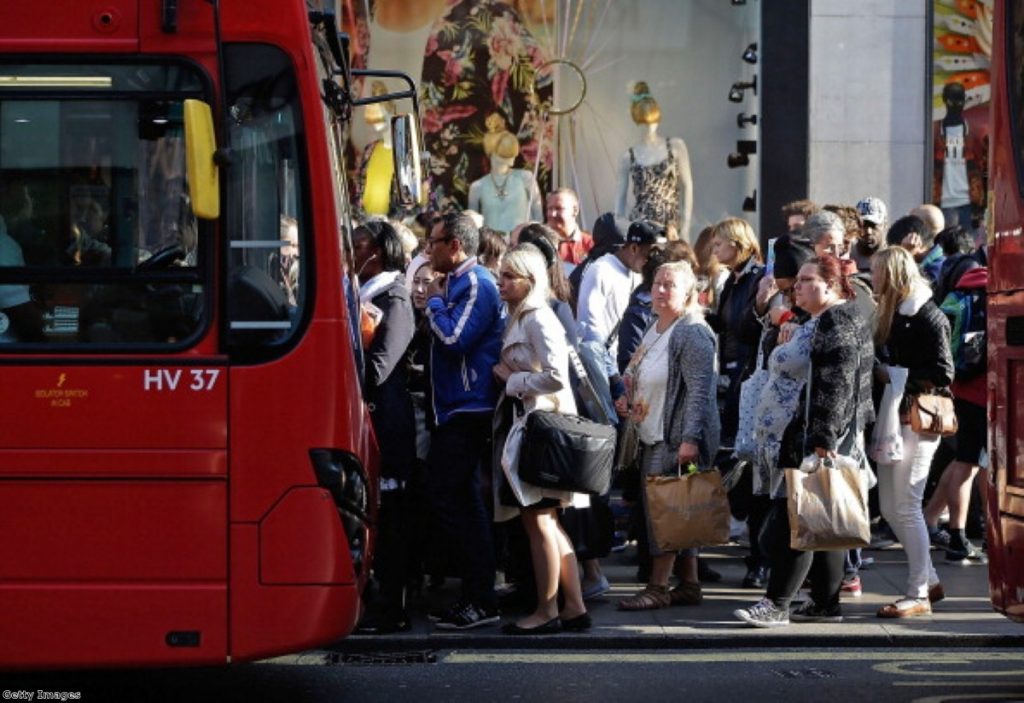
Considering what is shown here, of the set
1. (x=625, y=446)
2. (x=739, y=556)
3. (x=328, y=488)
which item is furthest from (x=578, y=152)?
(x=328, y=488)

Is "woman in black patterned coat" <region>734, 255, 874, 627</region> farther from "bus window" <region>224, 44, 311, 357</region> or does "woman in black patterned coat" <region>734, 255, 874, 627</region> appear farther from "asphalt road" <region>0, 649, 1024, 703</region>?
"bus window" <region>224, 44, 311, 357</region>

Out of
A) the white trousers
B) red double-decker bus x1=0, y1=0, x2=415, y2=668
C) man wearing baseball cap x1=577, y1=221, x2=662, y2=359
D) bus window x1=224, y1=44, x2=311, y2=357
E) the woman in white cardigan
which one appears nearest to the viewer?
red double-decker bus x1=0, y1=0, x2=415, y2=668

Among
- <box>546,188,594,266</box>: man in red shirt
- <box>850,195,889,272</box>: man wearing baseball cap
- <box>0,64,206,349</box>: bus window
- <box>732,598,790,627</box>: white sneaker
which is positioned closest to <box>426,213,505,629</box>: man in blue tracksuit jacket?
<box>732,598,790,627</box>: white sneaker

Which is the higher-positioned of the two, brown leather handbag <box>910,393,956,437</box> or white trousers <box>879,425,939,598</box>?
brown leather handbag <box>910,393,956,437</box>

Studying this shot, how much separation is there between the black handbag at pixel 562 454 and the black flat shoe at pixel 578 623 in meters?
0.69

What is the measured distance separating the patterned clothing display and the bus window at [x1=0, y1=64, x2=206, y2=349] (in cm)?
1055

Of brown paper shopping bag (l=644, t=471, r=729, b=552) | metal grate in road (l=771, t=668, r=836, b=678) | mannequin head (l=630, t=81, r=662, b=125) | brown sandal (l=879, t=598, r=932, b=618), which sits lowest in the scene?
metal grate in road (l=771, t=668, r=836, b=678)

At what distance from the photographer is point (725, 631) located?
968cm

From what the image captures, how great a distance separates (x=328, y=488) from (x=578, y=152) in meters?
10.9

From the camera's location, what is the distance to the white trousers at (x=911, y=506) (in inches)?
399

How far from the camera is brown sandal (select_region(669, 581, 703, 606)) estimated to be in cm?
1044

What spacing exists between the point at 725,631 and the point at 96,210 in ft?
13.4

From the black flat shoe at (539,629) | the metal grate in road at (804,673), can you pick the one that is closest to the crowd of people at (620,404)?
the black flat shoe at (539,629)

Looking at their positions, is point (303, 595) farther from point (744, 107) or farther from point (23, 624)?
point (744, 107)
